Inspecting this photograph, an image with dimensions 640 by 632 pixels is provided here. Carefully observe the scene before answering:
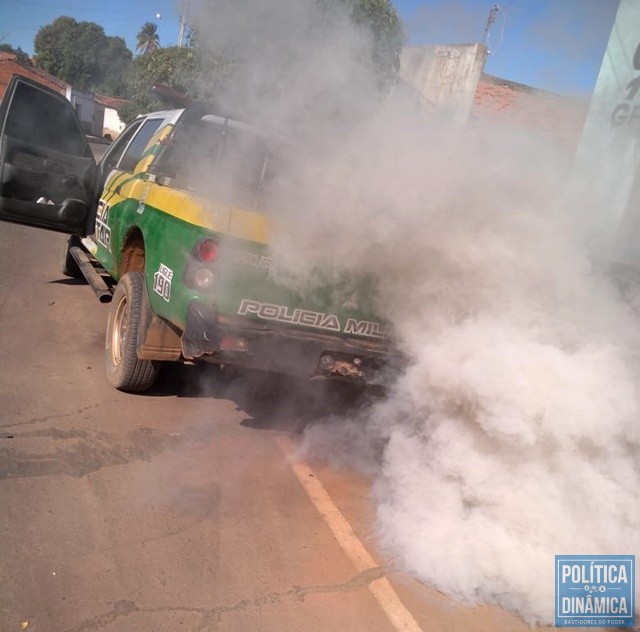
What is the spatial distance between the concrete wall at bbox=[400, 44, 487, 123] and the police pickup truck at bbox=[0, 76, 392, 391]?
1312mm

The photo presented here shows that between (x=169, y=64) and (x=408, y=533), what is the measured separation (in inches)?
270

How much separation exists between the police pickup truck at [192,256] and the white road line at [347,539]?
65 cm

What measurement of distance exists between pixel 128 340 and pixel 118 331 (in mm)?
536

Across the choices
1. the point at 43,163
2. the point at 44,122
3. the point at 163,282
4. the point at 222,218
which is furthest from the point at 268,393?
the point at 44,122

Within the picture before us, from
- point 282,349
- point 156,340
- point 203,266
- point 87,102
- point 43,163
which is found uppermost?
point 87,102

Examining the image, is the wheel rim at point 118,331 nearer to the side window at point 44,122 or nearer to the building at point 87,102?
the side window at point 44,122

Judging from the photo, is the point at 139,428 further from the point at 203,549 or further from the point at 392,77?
the point at 392,77

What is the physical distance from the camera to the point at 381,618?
2.52 m

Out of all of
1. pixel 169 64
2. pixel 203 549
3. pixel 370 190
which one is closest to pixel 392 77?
pixel 370 190

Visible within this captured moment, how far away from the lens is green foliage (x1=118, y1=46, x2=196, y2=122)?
622cm

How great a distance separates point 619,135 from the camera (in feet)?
23.3

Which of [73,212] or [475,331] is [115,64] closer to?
[73,212]

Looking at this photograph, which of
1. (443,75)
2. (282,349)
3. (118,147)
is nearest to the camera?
(282,349)

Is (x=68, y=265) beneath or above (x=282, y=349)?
beneath
